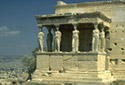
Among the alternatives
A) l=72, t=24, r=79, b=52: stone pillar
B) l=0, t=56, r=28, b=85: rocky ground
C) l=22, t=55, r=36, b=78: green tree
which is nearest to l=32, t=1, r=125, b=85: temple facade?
l=72, t=24, r=79, b=52: stone pillar

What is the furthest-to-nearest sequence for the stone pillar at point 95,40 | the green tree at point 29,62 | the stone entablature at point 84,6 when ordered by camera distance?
the green tree at point 29,62, the stone entablature at point 84,6, the stone pillar at point 95,40

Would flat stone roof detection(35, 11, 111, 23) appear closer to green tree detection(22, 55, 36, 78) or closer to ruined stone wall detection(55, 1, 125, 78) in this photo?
ruined stone wall detection(55, 1, 125, 78)

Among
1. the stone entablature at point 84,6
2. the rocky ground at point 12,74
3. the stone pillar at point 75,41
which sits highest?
the stone entablature at point 84,6

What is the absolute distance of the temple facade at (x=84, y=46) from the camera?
23266 millimetres

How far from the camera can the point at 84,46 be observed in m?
25.9

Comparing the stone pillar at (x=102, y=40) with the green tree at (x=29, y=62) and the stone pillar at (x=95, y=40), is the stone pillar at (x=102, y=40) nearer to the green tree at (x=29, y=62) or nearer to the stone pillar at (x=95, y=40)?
the stone pillar at (x=95, y=40)

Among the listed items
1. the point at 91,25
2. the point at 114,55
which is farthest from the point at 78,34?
the point at 114,55

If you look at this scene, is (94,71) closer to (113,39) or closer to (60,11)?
(113,39)

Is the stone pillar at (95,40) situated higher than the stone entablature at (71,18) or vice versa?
the stone entablature at (71,18)

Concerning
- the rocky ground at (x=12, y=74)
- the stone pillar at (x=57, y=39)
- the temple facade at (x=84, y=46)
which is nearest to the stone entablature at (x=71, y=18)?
the temple facade at (x=84, y=46)

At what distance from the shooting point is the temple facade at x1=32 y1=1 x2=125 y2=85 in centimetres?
2327

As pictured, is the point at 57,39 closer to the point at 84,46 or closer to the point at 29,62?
the point at 84,46

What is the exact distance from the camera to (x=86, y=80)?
75.3 feet

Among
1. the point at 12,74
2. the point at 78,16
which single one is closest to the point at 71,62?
the point at 78,16
